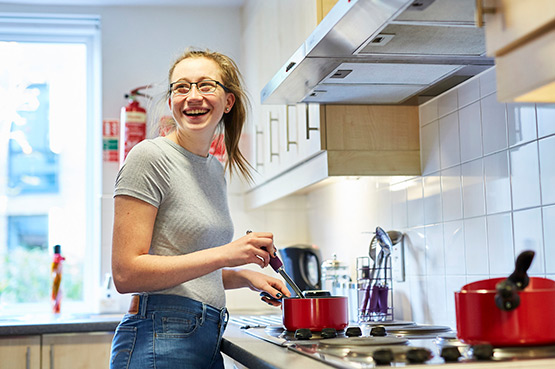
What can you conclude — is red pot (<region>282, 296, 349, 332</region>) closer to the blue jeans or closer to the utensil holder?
the blue jeans

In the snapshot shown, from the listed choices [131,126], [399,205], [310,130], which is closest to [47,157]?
[131,126]

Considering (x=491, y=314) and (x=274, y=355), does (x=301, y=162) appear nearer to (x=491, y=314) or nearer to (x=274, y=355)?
(x=274, y=355)

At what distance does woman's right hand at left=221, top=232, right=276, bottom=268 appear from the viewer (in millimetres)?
1470

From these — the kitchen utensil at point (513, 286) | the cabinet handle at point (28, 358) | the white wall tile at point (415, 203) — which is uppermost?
the white wall tile at point (415, 203)

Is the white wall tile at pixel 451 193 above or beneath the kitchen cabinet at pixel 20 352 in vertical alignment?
above

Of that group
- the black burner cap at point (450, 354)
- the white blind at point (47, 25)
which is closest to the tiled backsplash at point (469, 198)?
the black burner cap at point (450, 354)

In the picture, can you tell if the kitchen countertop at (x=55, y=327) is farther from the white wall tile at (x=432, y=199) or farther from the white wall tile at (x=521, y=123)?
the white wall tile at (x=521, y=123)

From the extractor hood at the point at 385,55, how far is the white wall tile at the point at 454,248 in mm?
387

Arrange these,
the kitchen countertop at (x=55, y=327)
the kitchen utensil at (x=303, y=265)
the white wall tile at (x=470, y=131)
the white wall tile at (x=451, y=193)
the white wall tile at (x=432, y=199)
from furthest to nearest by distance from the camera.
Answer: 1. the kitchen utensil at (x=303, y=265)
2. the kitchen countertop at (x=55, y=327)
3. the white wall tile at (x=432, y=199)
4. the white wall tile at (x=451, y=193)
5. the white wall tile at (x=470, y=131)

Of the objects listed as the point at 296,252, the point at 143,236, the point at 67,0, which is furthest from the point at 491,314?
the point at 67,0

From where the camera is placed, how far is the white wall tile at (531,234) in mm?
1493

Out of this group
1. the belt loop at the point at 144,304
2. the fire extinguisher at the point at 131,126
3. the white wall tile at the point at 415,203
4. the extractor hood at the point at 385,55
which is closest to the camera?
the extractor hood at the point at 385,55

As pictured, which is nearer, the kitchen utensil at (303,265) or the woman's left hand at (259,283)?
the woman's left hand at (259,283)

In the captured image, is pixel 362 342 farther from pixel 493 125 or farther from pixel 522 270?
pixel 493 125
